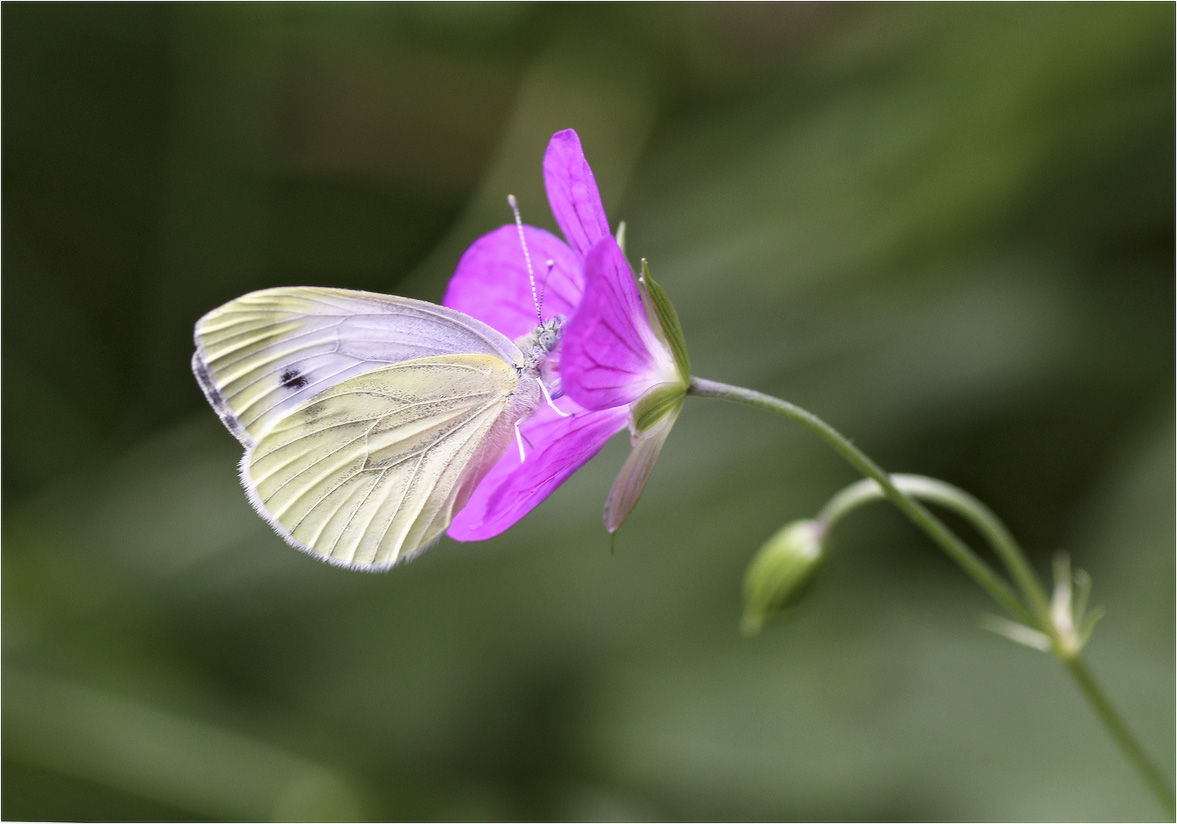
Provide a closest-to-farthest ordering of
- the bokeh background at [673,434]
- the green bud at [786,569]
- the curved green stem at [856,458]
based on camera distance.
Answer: the curved green stem at [856,458]
the green bud at [786,569]
the bokeh background at [673,434]

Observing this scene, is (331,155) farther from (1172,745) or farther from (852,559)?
(1172,745)

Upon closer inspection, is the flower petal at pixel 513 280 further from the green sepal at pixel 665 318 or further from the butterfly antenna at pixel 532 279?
the green sepal at pixel 665 318

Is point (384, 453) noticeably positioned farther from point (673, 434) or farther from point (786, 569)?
point (673, 434)

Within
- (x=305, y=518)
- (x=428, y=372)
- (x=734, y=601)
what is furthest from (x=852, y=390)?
(x=305, y=518)

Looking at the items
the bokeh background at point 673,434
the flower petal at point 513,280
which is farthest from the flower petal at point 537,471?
the bokeh background at point 673,434

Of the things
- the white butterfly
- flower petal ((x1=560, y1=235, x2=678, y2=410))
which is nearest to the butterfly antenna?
the white butterfly
